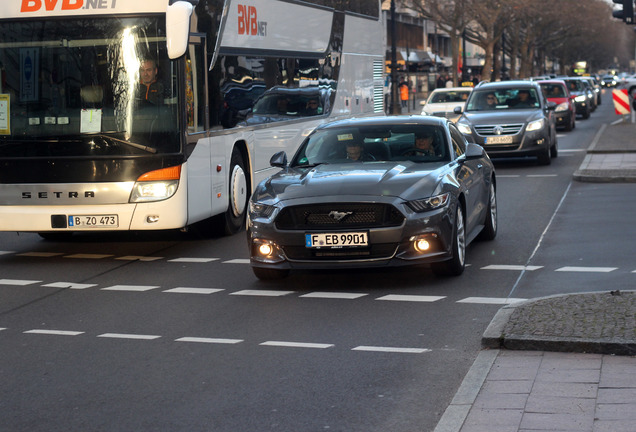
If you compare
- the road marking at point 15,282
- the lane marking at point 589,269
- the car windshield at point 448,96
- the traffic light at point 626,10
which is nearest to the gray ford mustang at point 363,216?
the lane marking at point 589,269

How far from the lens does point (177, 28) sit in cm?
1119

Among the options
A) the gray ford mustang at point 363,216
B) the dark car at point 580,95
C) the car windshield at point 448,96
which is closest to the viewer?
the gray ford mustang at point 363,216

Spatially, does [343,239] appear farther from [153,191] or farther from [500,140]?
[500,140]

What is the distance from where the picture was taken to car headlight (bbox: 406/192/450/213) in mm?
9719

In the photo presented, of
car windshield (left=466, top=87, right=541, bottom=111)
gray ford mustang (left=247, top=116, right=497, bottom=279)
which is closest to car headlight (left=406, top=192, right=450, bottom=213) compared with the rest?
gray ford mustang (left=247, top=116, right=497, bottom=279)

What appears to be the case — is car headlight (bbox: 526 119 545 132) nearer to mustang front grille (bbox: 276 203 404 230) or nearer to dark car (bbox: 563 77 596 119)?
mustang front grille (bbox: 276 203 404 230)

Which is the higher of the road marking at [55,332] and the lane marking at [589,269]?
the lane marking at [589,269]

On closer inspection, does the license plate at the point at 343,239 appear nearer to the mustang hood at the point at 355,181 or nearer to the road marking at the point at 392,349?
the mustang hood at the point at 355,181

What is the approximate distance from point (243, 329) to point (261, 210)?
1.97 meters

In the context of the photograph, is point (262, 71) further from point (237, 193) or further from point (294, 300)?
point (294, 300)

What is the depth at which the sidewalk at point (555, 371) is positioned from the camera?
549 centimetres

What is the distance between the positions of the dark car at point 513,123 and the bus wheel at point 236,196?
9433mm

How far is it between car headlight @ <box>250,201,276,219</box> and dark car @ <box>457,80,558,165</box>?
1326cm

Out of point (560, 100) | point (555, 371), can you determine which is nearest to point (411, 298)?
point (555, 371)
